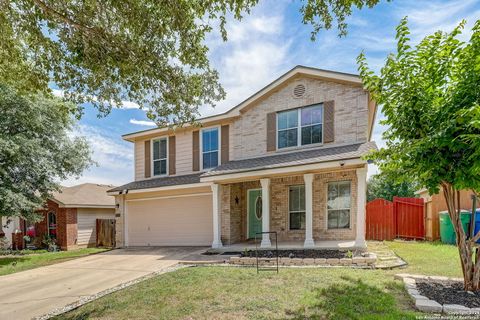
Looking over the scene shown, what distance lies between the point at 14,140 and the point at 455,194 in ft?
48.7

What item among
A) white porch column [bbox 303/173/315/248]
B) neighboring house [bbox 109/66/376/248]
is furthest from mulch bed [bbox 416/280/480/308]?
white porch column [bbox 303/173/315/248]

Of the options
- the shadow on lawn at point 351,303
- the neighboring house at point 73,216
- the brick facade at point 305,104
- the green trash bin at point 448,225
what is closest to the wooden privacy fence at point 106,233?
the neighboring house at point 73,216

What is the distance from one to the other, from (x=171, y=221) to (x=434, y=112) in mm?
11789

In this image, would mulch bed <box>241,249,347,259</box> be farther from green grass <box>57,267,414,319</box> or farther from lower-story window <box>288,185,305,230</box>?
lower-story window <box>288,185,305,230</box>

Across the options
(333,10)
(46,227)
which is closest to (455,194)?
(333,10)

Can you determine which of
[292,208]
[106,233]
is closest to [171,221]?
[106,233]

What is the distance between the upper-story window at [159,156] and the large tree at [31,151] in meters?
3.82

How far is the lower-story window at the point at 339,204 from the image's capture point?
1098 cm

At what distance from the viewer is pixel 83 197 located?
1869 centimetres

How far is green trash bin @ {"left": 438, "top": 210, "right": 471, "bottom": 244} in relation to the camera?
10.9 m

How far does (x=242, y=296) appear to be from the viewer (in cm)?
552

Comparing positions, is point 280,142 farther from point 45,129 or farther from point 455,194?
point 45,129

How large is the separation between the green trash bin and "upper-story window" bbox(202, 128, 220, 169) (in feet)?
31.0

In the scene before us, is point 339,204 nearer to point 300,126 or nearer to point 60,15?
point 300,126
